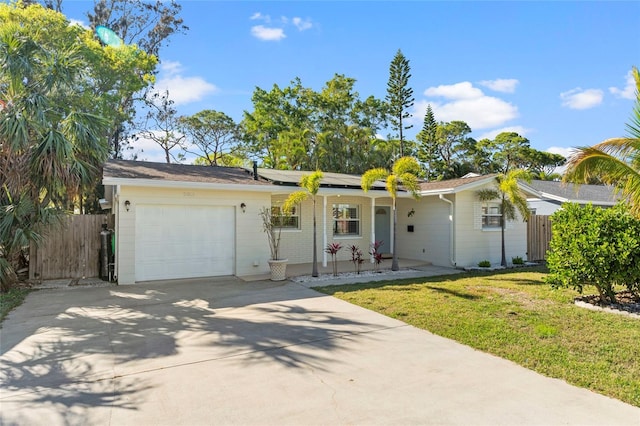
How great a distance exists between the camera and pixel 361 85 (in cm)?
3322

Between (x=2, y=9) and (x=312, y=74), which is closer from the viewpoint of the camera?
(x=2, y=9)

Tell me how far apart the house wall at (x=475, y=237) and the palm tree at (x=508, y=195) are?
0.34 meters

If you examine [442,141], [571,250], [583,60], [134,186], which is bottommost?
[571,250]

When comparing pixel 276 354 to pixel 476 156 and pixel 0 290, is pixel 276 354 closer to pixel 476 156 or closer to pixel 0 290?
pixel 0 290

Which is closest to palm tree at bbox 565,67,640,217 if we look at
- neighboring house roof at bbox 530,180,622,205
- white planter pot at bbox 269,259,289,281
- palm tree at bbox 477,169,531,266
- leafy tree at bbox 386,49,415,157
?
palm tree at bbox 477,169,531,266

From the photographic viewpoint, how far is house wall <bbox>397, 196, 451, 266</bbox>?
13547mm

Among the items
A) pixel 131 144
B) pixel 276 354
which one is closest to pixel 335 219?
pixel 276 354

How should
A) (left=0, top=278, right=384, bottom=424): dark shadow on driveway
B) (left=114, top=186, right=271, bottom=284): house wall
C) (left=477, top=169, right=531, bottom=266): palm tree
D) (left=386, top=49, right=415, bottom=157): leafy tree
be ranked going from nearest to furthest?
1. (left=0, top=278, right=384, bottom=424): dark shadow on driveway
2. (left=114, top=186, right=271, bottom=284): house wall
3. (left=477, top=169, right=531, bottom=266): palm tree
4. (left=386, top=49, right=415, bottom=157): leafy tree

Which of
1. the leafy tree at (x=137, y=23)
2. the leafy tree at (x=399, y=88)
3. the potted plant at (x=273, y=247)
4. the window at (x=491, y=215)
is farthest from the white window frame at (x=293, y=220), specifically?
the leafy tree at (x=399, y=88)

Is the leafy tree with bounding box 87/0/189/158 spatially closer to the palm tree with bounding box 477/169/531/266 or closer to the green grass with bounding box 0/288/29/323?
the green grass with bounding box 0/288/29/323

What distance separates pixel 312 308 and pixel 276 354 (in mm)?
2523

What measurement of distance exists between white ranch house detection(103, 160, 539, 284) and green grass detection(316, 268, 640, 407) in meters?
3.37

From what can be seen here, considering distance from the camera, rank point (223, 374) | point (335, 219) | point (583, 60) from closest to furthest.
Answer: point (223, 374)
point (583, 60)
point (335, 219)

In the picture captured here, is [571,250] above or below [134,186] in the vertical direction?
below
